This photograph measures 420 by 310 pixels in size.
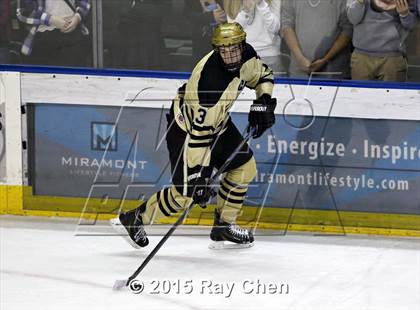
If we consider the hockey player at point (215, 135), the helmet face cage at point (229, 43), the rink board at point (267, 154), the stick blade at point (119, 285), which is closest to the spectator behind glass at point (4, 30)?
the rink board at point (267, 154)

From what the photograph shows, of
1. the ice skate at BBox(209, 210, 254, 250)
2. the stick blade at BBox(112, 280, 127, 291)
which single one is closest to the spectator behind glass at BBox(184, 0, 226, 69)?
the ice skate at BBox(209, 210, 254, 250)

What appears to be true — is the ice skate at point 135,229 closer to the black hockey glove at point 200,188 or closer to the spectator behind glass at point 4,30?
the black hockey glove at point 200,188

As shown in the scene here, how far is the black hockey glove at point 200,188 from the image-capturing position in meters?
5.50

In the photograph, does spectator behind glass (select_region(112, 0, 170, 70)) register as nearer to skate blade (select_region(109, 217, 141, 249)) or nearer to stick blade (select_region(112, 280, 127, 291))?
skate blade (select_region(109, 217, 141, 249))

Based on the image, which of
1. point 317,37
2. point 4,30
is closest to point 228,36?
point 317,37

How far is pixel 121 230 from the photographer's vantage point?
235 inches

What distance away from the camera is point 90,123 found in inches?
257

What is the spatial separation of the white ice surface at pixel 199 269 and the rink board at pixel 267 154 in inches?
5.3

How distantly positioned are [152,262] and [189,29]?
1384mm

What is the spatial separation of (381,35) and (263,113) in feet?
2.85

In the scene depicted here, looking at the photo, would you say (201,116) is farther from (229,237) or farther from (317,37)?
(317,37)

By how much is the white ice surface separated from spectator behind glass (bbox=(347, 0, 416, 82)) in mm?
921

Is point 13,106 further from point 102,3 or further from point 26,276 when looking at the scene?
point 26,276

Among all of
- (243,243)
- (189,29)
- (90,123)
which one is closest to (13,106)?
(90,123)
